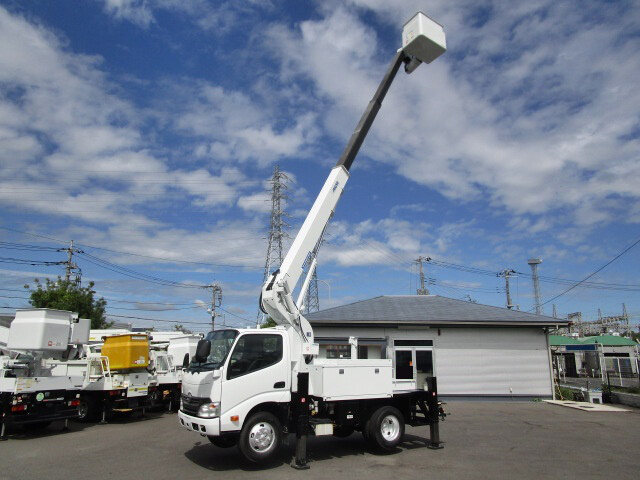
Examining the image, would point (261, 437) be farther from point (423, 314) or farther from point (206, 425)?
point (423, 314)

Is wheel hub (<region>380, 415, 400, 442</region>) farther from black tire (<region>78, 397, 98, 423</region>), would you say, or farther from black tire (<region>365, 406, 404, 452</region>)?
black tire (<region>78, 397, 98, 423</region>)

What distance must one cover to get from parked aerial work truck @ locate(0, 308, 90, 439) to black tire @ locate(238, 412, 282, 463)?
20.4 feet

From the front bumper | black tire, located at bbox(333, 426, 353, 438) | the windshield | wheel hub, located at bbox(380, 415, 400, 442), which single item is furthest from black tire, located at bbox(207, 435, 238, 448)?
wheel hub, located at bbox(380, 415, 400, 442)

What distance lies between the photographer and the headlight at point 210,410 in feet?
25.5

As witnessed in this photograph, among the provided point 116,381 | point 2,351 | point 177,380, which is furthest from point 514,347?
point 2,351

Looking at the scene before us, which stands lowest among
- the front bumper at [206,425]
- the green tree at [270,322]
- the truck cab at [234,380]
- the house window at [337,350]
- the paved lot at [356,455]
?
the paved lot at [356,455]

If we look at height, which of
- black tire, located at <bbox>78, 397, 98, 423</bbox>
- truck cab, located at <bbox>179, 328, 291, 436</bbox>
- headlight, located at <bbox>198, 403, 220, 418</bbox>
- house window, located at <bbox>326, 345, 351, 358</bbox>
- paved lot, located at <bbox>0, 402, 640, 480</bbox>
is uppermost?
house window, located at <bbox>326, 345, 351, 358</bbox>

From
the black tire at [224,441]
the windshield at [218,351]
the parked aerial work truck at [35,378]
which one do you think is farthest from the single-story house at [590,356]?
the parked aerial work truck at [35,378]

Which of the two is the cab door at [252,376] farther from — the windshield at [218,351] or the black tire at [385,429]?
the black tire at [385,429]

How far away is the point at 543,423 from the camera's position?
13.0 metres

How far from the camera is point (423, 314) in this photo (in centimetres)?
1969

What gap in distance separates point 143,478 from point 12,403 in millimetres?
5460

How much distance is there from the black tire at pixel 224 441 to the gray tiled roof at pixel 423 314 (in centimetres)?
960

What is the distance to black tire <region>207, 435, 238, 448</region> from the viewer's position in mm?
8727
